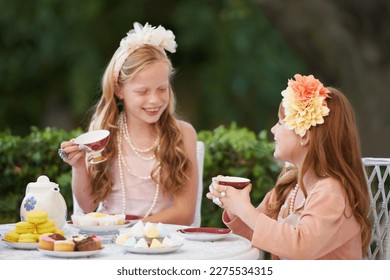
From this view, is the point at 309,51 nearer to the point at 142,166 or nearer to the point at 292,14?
the point at 292,14

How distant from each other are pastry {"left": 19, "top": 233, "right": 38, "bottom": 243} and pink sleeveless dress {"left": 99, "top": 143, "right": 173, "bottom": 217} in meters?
0.99

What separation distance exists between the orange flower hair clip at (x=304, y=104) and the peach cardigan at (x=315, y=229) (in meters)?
0.21

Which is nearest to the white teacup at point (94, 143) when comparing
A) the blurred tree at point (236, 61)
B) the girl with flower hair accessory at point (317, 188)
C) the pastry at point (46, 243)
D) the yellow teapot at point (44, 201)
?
the yellow teapot at point (44, 201)

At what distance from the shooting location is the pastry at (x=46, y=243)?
2.66m

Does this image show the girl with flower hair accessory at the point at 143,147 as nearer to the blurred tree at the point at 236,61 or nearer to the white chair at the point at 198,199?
the white chair at the point at 198,199

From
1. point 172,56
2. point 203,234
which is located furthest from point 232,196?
point 172,56

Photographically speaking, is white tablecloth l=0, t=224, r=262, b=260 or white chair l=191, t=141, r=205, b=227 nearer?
white tablecloth l=0, t=224, r=262, b=260

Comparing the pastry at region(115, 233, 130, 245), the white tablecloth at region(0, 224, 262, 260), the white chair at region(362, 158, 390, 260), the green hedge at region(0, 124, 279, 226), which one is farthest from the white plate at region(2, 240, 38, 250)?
the green hedge at region(0, 124, 279, 226)

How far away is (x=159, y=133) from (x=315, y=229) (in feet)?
3.93

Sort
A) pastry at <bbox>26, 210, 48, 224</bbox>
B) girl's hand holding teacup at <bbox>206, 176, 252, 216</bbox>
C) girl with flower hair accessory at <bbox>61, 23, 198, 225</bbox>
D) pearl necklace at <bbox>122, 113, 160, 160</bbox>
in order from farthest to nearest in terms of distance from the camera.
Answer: pearl necklace at <bbox>122, 113, 160, 160</bbox> < girl with flower hair accessory at <bbox>61, 23, 198, 225</bbox> < girl's hand holding teacup at <bbox>206, 176, 252, 216</bbox> < pastry at <bbox>26, 210, 48, 224</bbox>

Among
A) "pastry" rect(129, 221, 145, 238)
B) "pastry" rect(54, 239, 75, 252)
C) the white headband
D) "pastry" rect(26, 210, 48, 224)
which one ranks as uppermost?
the white headband

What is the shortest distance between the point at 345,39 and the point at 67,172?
3.04 meters

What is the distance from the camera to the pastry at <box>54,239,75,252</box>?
2637 mm

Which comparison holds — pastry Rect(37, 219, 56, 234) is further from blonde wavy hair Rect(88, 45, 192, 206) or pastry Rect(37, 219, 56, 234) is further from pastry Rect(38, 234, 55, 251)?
blonde wavy hair Rect(88, 45, 192, 206)
